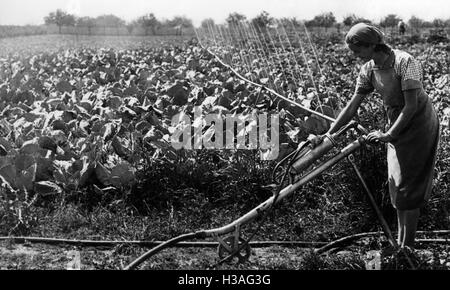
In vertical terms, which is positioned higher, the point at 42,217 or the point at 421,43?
the point at 421,43

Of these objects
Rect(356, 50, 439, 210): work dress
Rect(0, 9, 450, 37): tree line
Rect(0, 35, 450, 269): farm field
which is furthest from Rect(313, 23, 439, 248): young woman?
Rect(0, 9, 450, 37): tree line

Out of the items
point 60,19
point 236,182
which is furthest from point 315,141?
point 60,19

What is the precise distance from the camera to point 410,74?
312cm

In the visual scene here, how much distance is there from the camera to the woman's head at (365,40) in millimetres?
3131

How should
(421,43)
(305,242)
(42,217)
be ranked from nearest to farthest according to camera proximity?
(305,242) < (42,217) < (421,43)

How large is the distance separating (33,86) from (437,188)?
5.72 m

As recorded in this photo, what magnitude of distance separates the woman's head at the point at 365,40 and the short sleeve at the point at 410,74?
0.14 metres

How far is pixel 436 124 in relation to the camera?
11.1ft

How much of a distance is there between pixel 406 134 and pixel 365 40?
0.57 metres

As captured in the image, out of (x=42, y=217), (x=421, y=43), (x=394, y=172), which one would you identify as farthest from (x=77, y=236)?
(x=421, y=43)

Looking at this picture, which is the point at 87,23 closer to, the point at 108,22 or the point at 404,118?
the point at 108,22

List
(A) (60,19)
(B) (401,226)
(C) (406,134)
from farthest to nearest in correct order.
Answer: (A) (60,19) → (B) (401,226) → (C) (406,134)

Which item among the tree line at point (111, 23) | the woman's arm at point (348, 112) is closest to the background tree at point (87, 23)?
the tree line at point (111, 23)
